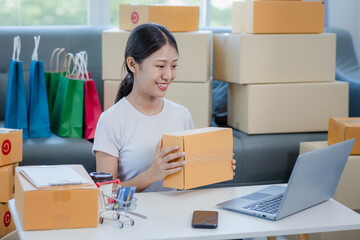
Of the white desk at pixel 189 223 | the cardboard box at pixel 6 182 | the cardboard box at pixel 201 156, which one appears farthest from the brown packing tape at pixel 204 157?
the cardboard box at pixel 6 182

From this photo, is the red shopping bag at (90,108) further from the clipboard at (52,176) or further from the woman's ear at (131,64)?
the clipboard at (52,176)

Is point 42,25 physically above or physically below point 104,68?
above

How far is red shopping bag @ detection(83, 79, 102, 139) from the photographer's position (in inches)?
109

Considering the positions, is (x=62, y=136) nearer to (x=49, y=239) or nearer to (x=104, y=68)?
(x=104, y=68)

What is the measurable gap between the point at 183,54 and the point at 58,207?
1.61 meters

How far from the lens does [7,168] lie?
191 centimetres

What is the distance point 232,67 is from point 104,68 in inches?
25.6

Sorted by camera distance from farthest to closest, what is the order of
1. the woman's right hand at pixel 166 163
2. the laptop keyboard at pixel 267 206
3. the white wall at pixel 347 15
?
1. the white wall at pixel 347 15
2. the woman's right hand at pixel 166 163
3. the laptop keyboard at pixel 267 206

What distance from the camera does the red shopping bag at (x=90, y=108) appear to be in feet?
9.12

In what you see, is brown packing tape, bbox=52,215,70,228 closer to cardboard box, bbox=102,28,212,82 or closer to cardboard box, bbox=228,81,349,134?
cardboard box, bbox=102,28,212,82

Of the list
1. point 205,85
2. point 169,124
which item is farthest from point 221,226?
point 205,85

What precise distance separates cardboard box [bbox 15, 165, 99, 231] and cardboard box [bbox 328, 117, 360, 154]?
54.4 inches

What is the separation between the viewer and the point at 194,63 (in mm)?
2779

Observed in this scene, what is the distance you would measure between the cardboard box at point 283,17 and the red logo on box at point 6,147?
137cm
